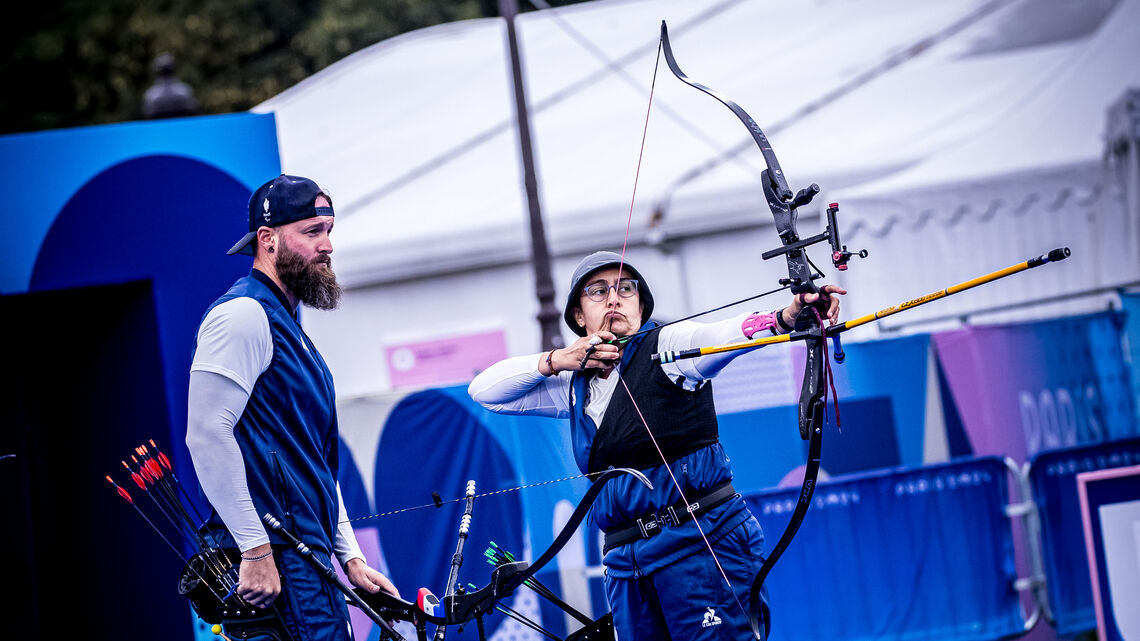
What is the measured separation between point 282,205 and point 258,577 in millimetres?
933

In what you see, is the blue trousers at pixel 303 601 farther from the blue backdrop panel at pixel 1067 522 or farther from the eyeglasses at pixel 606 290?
the blue backdrop panel at pixel 1067 522

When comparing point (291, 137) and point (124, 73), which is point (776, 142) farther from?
point (124, 73)

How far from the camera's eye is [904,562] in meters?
5.24

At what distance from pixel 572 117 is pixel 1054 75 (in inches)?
145

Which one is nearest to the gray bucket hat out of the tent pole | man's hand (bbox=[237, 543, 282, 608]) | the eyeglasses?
the eyeglasses

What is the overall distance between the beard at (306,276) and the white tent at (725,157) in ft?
12.0

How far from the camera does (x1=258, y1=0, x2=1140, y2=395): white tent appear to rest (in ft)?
24.7

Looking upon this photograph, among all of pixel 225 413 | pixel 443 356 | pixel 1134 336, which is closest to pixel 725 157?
pixel 443 356

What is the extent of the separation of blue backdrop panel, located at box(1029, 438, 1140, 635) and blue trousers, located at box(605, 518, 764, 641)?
2.63 m

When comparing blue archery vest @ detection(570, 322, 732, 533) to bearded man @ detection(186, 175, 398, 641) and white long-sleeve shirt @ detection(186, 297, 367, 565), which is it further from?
white long-sleeve shirt @ detection(186, 297, 367, 565)

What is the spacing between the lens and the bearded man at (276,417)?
256cm

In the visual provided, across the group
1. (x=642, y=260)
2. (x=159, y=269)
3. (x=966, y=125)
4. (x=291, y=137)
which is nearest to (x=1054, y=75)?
(x=966, y=125)

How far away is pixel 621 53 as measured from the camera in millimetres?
9922

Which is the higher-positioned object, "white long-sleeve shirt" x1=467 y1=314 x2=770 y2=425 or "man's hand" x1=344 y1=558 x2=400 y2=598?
"white long-sleeve shirt" x1=467 y1=314 x2=770 y2=425
